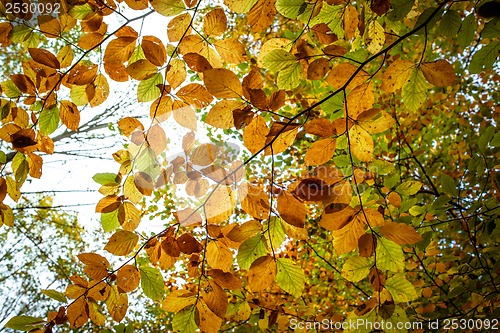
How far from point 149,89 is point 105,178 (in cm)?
35

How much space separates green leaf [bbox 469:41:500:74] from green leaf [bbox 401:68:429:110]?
23 cm

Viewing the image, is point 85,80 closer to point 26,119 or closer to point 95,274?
point 26,119

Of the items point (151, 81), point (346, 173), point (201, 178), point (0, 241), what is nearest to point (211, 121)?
point (201, 178)

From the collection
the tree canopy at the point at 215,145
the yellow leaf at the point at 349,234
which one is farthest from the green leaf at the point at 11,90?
the yellow leaf at the point at 349,234

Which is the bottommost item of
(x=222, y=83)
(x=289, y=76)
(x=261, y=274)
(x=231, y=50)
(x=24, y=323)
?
(x=24, y=323)

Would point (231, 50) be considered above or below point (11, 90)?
above

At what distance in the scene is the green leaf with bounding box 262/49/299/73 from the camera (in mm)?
1087

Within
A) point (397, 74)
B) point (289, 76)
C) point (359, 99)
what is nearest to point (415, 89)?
point (397, 74)

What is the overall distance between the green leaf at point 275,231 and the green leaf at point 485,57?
835 mm

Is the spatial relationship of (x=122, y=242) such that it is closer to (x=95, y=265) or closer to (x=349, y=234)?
(x=95, y=265)

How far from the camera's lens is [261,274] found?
95 centimetres

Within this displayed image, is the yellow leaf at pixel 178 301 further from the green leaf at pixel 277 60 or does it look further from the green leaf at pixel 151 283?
the green leaf at pixel 277 60

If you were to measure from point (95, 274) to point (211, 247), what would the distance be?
374 mm

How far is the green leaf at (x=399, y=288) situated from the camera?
3.52 feet
